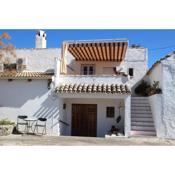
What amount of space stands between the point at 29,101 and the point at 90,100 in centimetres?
454

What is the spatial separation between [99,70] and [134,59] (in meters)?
3.45

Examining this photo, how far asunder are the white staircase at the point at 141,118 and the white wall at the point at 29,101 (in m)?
5.45

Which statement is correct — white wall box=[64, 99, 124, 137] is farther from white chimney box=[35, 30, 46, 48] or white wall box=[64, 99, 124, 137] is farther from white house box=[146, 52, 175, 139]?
white chimney box=[35, 30, 46, 48]

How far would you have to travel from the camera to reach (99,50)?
20.5 meters

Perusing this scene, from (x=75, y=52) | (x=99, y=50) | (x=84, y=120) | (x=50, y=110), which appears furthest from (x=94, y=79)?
(x=50, y=110)

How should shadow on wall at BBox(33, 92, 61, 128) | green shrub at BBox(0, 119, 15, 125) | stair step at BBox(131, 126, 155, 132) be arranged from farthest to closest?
shadow on wall at BBox(33, 92, 61, 128)
stair step at BBox(131, 126, 155, 132)
green shrub at BBox(0, 119, 15, 125)

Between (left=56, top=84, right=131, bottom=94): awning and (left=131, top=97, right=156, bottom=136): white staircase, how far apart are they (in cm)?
235

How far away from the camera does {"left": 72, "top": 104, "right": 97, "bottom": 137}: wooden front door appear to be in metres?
20.2

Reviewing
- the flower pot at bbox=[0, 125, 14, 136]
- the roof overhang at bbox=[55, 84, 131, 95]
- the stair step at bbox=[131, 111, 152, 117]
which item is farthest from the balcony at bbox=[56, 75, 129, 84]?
the flower pot at bbox=[0, 125, 14, 136]

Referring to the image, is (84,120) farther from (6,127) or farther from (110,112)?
(6,127)

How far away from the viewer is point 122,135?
17453mm

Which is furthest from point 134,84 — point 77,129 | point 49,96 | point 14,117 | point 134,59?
point 14,117

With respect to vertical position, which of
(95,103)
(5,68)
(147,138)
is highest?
(5,68)

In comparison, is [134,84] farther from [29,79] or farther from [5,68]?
[5,68]
